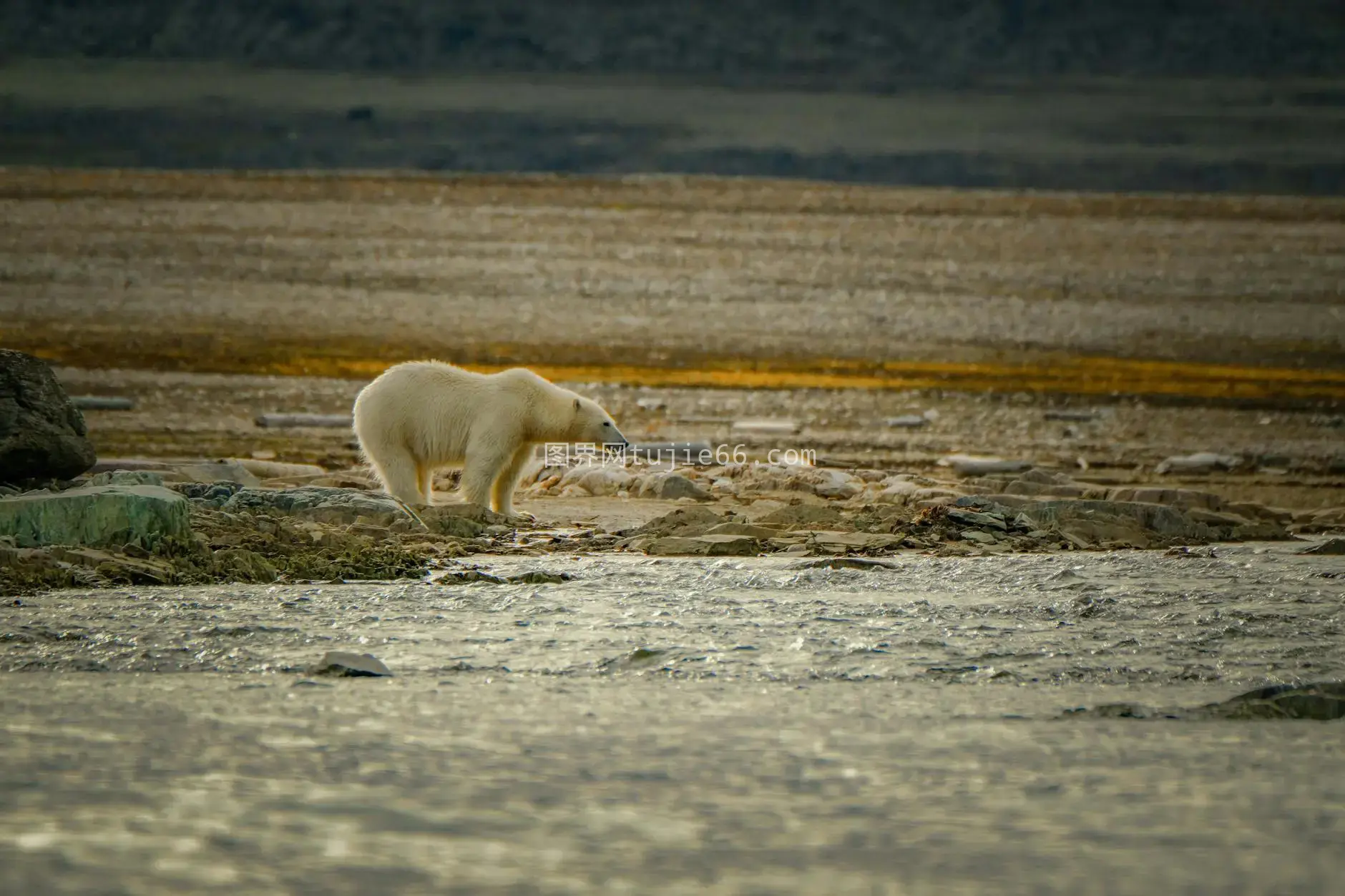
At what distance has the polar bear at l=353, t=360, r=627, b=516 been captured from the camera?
11.7 meters

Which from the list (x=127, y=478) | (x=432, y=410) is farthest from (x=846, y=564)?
(x=127, y=478)

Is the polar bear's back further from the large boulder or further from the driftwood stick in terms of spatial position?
the driftwood stick

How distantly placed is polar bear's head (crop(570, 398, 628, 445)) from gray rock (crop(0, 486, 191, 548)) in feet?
13.4

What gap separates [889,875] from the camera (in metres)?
3.63

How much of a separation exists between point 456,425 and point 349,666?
241 inches

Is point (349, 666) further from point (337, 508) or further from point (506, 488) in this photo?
point (506, 488)

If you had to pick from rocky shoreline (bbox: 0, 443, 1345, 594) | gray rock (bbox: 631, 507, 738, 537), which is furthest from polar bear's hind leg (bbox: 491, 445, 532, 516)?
gray rock (bbox: 631, 507, 738, 537)

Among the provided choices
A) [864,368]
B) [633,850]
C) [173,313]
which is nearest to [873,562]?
[633,850]

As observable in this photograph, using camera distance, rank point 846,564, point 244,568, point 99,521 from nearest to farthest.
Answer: point 244,568
point 99,521
point 846,564

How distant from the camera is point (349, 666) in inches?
229

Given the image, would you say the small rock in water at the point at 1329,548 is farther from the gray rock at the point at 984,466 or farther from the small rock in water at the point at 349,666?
the small rock in water at the point at 349,666

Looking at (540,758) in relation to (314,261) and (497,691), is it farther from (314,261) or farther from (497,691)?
(314,261)

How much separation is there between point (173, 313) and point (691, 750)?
2335cm

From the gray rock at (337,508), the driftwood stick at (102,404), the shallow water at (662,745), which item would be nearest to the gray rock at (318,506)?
the gray rock at (337,508)
